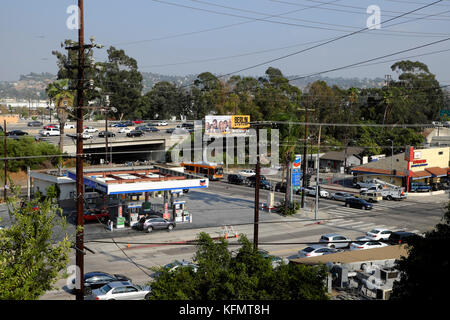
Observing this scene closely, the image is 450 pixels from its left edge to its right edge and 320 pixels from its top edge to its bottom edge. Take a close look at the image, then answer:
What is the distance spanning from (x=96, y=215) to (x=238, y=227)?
35.2ft

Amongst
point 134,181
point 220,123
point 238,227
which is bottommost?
point 238,227

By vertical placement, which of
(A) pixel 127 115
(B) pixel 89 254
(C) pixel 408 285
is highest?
(A) pixel 127 115

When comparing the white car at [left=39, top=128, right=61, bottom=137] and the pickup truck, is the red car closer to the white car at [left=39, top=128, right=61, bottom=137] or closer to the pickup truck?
the pickup truck

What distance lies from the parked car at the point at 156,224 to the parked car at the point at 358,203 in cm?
1781

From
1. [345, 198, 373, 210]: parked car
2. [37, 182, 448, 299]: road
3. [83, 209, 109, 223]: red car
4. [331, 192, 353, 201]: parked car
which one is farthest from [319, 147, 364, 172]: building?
[83, 209, 109, 223]: red car

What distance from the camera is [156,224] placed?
114ft

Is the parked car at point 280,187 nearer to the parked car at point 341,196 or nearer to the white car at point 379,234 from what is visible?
the parked car at point 341,196

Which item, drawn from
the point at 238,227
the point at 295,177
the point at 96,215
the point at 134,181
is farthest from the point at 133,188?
the point at 295,177

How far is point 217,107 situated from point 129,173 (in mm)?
70069

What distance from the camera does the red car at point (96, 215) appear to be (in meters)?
36.1

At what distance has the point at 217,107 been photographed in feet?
357

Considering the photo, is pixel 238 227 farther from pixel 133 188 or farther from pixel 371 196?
pixel 371 196
